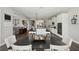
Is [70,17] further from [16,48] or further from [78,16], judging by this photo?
[16,48]

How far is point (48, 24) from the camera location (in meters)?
11.2

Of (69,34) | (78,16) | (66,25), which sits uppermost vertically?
(78,16)

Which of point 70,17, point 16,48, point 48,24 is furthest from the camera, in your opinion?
point 48,24

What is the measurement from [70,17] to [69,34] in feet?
3.24

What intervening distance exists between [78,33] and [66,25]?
0.84 meters

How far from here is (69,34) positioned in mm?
5523
